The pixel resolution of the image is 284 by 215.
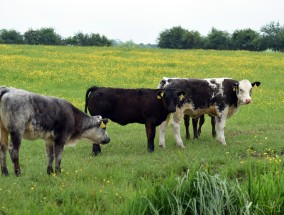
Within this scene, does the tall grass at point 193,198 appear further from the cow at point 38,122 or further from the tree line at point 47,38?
the tree line at point 47,38

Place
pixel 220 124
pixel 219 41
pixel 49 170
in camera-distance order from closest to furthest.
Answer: pixel 49 170
pixel 220 124
pixel 219 41

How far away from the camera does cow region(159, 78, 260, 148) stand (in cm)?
1401

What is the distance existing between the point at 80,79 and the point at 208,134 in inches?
583

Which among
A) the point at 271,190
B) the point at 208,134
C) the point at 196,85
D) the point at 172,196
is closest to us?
the point at 172,196

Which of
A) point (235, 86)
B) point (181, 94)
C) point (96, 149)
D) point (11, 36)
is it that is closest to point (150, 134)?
point (181, 94)

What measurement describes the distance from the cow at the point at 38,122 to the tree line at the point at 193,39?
76.8 meters

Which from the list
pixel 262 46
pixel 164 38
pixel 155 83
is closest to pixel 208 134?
pixel 155 83

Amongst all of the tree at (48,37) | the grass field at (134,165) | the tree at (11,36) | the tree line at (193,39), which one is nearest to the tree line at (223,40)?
the tree line at (193,39)

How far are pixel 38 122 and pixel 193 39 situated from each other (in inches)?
3572

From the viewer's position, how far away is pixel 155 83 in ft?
95.2

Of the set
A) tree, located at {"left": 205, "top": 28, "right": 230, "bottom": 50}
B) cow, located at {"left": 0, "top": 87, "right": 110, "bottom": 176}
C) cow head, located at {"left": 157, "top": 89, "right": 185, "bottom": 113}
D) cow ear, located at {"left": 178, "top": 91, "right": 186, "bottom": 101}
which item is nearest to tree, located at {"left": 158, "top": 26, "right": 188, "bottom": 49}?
tree, located at {"left": 205, "top": 28, "right": 230, "bottom": 50}

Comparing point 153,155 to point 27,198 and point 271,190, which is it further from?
point 271,190

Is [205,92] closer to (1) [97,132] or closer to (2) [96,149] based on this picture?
(2) [96,149]

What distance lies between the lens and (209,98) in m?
14.4
